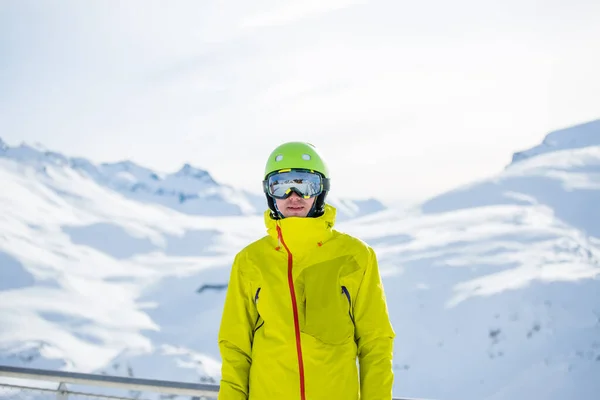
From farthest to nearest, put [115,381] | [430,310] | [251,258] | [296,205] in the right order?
[430,310], [115,381], [296,205], [251,258]

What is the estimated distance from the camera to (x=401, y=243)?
3875 cm

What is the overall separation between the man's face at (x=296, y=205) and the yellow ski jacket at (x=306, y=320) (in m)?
0.11

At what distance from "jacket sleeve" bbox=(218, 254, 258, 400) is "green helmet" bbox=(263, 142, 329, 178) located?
0.40 m

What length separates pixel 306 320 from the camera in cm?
178

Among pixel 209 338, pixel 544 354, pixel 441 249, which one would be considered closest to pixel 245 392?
pixel 544 354

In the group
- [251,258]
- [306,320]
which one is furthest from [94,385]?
[306,320]

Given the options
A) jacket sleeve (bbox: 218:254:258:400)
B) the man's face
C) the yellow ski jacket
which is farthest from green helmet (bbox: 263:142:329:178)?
jacket sleeve (bbox: 218:254:258:400)

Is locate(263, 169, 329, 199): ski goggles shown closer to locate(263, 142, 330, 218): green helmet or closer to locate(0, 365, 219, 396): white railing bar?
locate(263, 142, 330, 218): green helmet

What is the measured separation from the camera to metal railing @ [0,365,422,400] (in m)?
2.50

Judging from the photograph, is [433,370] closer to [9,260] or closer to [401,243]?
[401,243]

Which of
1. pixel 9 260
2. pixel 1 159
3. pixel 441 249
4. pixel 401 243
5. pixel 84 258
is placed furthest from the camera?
pixel 1 159

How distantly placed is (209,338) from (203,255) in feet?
219

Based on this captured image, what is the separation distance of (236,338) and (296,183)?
24.4 inches

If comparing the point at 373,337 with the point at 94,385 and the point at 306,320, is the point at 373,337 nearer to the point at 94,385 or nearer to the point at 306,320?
the point at 306,320
